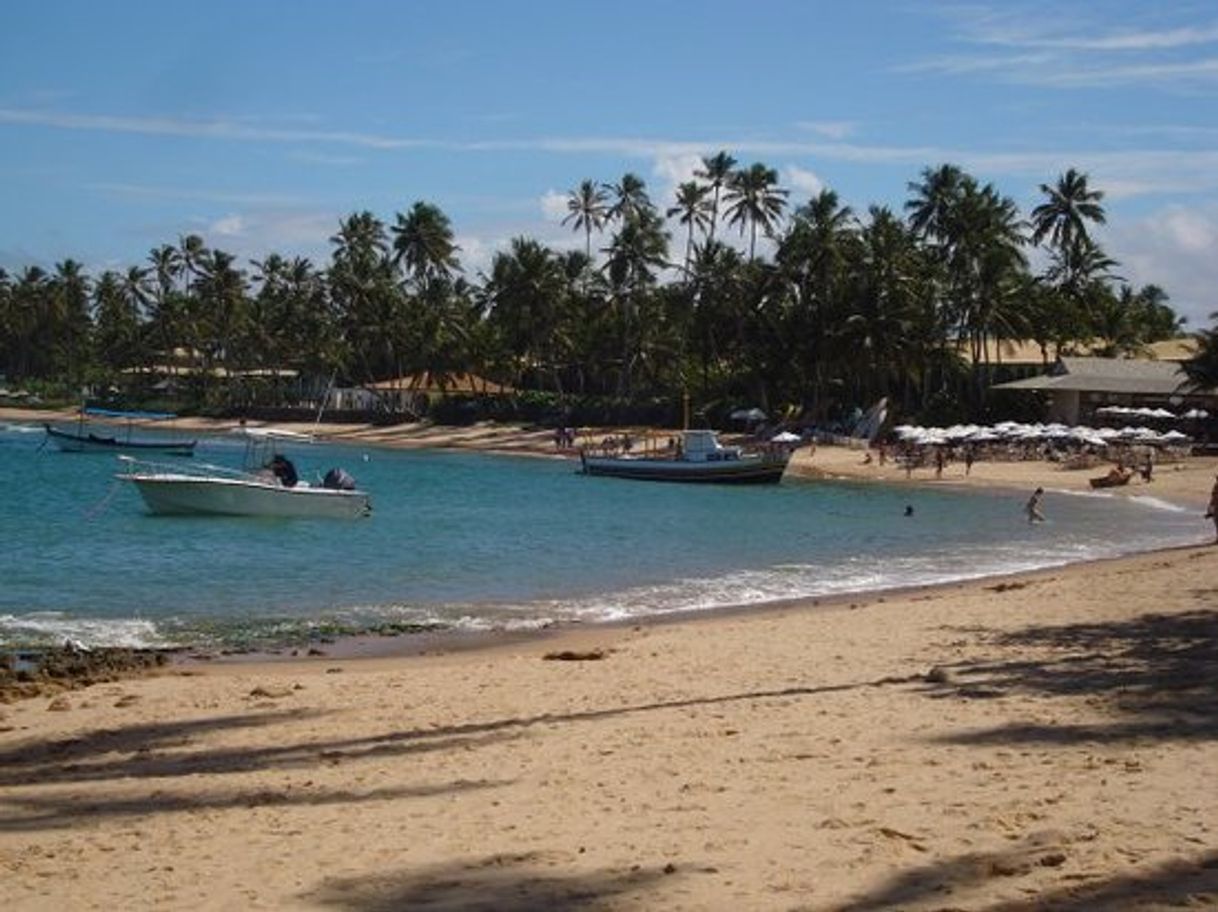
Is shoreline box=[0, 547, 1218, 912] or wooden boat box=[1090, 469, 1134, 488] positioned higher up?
shoreline box=[0, 547, 1218, 912]

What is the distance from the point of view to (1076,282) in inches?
3701

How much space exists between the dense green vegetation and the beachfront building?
5.58 meters

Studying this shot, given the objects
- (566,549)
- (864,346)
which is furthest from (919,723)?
(864,346)

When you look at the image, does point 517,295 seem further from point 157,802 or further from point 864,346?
point 157,802

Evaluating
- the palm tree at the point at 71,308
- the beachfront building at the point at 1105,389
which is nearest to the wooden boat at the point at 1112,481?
the beachfront building at the point at 1105,389

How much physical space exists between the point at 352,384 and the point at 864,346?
2042 inches

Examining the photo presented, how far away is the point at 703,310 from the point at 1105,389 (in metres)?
25.7

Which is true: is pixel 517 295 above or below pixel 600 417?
above

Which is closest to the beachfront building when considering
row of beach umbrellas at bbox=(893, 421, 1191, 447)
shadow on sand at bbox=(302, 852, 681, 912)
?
row of beach umbrellas at bbox=(893, 421, 1191, 447)

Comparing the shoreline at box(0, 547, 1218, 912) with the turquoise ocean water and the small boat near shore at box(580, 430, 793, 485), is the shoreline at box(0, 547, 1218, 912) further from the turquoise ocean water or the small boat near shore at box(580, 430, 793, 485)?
the small boat near shore at box(580, 430, 793, 485)

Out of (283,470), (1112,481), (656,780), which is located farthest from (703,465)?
(656,780)

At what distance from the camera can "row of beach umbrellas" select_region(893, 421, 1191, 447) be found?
64.8 metres

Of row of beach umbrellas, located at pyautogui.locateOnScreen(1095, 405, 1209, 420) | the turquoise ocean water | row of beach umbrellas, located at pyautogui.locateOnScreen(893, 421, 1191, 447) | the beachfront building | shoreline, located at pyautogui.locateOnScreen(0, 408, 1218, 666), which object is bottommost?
the turquoise ocean water

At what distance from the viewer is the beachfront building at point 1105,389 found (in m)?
74.5
